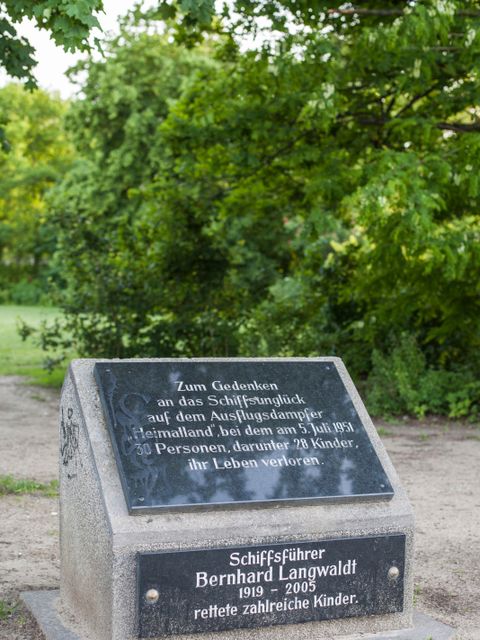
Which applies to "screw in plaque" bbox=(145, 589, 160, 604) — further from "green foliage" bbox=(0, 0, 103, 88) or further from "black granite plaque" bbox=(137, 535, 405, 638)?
"green foliage" bbox=(0, 0, 103, 88)

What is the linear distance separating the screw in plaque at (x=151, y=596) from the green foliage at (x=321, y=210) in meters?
5.39

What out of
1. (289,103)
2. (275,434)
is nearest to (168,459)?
(275,434)

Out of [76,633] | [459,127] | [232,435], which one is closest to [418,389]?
[459,127]

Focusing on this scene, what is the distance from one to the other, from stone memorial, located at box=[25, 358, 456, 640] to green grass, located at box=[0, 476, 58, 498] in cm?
285

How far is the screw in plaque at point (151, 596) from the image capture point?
155 inches

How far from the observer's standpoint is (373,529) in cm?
436

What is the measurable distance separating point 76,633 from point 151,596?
2.12ft

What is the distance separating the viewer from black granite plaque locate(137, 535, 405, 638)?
397 centimetres

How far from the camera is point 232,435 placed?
Result: 4.41 m

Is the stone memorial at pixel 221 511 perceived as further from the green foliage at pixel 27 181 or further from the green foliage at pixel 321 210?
the green foliage at pixel 27 181

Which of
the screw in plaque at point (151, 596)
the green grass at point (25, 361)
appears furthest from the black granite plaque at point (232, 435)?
the green grass at point (25, 361)

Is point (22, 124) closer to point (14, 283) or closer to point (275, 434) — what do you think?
point (14, 283)

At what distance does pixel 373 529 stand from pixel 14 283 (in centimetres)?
5188

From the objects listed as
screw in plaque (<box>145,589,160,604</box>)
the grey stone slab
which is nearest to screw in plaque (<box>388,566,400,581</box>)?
the grey stone slab
